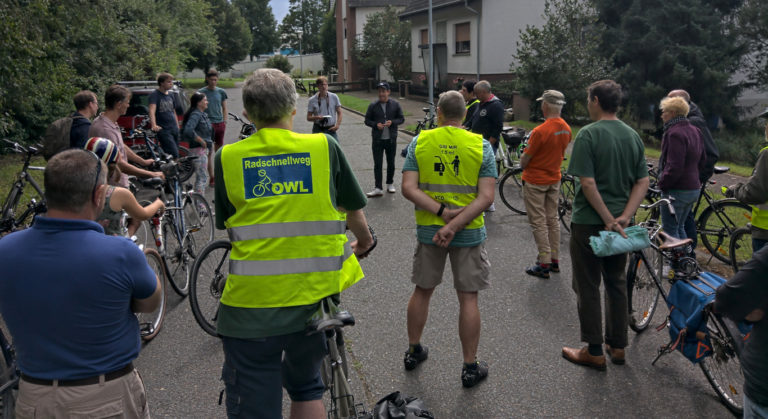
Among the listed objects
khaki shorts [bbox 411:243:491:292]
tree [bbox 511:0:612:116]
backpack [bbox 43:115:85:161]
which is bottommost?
khaki shorts [bbox 411:243:491:292]

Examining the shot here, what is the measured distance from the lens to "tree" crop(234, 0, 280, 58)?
91000mm

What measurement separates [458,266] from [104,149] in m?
2.51

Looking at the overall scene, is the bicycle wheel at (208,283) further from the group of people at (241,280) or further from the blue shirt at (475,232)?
the group of people at (241,280)

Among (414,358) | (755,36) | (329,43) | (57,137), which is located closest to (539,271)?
(414,358)

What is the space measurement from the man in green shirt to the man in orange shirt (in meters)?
1.96

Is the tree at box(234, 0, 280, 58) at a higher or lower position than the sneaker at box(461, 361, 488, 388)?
higher

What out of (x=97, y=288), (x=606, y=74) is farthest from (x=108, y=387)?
(x=606, y=74)

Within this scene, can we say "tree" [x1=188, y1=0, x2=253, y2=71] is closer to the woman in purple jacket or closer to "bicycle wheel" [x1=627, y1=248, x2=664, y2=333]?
the woman in purple jacket

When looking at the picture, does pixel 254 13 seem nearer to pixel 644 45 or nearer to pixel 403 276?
pixel 644 45

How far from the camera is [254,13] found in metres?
91.3

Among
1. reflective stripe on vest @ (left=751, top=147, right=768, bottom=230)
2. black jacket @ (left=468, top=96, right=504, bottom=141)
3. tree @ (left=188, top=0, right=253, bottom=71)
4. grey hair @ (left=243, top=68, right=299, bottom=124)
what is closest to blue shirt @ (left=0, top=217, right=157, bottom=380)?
grey hair @ (left=243, top=68, right=299, bottom=124)

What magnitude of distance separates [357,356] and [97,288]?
2639 millimetres

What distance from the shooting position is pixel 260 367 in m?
2.62

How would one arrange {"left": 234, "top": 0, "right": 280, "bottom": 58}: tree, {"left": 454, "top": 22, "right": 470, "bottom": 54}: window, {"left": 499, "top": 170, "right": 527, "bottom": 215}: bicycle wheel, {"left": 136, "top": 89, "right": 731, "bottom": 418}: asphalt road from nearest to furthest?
{"left": 136, "top": 89, "right": 731, "bottom": 418}: asphalt road, {"left": 499, "top": 170, "right": 527, "bottom": 215}: bicycle wheel, {"left": 454, "top": 22, "right": 470, "bottom": 54}: window, {"left": 234, "top": 0, "right": 280, "bottom": 58}: tree
